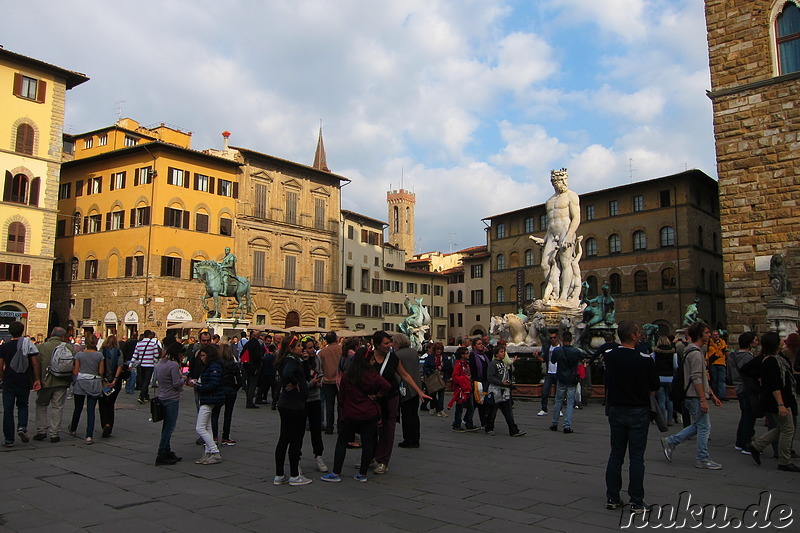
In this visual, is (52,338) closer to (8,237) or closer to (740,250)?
(740,250)

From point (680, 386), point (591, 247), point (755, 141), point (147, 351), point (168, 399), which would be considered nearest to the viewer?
point (680, 386)

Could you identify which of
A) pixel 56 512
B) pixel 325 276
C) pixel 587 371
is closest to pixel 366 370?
pixel 56 512

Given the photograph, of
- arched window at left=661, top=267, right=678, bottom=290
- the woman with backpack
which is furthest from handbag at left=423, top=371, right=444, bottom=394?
arched window at left=661, top=267, right=678, bottom=290

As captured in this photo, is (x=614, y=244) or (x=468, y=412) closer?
(x=468, y=412)

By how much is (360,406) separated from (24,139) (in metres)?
37.7

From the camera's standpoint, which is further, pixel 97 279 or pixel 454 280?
pixel 454 280

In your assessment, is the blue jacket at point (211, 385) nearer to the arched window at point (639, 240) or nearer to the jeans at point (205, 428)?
the jeans at point (205, 428)

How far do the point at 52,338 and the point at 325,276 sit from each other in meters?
42.8

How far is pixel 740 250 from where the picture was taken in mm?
19500

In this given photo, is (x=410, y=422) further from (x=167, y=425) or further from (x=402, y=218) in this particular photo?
(x=402, y=218)

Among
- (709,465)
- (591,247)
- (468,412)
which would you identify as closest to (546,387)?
(468,412)

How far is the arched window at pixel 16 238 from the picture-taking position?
36103mm

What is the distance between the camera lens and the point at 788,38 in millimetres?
18953

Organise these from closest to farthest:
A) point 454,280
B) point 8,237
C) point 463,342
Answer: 1. point 463,342
2. point 8,237
3. point 454,280
